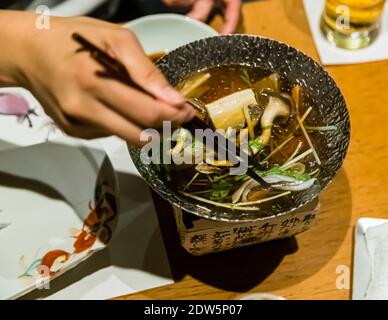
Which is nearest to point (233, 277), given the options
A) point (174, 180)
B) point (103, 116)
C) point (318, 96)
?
point (174, 180)

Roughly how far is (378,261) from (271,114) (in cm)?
31

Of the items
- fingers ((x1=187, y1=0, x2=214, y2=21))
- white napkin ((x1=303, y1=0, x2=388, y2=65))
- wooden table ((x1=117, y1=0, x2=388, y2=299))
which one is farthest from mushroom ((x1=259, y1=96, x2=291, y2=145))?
fingers ((x1=187, y1=0, x2=214, y2=21))

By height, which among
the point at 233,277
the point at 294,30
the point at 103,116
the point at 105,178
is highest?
the point at 103,116

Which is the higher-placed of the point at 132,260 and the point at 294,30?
the point at 294,30

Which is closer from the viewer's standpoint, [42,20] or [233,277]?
[42,20]

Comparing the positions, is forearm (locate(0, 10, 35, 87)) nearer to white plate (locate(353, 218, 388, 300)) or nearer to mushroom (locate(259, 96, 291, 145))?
mushroom (locate(259, 96, 291, 145))

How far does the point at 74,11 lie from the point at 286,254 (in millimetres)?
755

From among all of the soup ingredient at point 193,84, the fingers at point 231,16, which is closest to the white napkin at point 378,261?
the soup ingredient at point 193,84

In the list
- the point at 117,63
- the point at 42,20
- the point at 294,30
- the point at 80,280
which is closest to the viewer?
the point at 117,63

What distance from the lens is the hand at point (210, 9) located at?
4.36 feet

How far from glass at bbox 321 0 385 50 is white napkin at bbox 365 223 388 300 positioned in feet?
1.59

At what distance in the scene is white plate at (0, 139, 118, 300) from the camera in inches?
40.1

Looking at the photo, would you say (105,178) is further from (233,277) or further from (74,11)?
(74,11)

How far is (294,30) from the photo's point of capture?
135 cm
